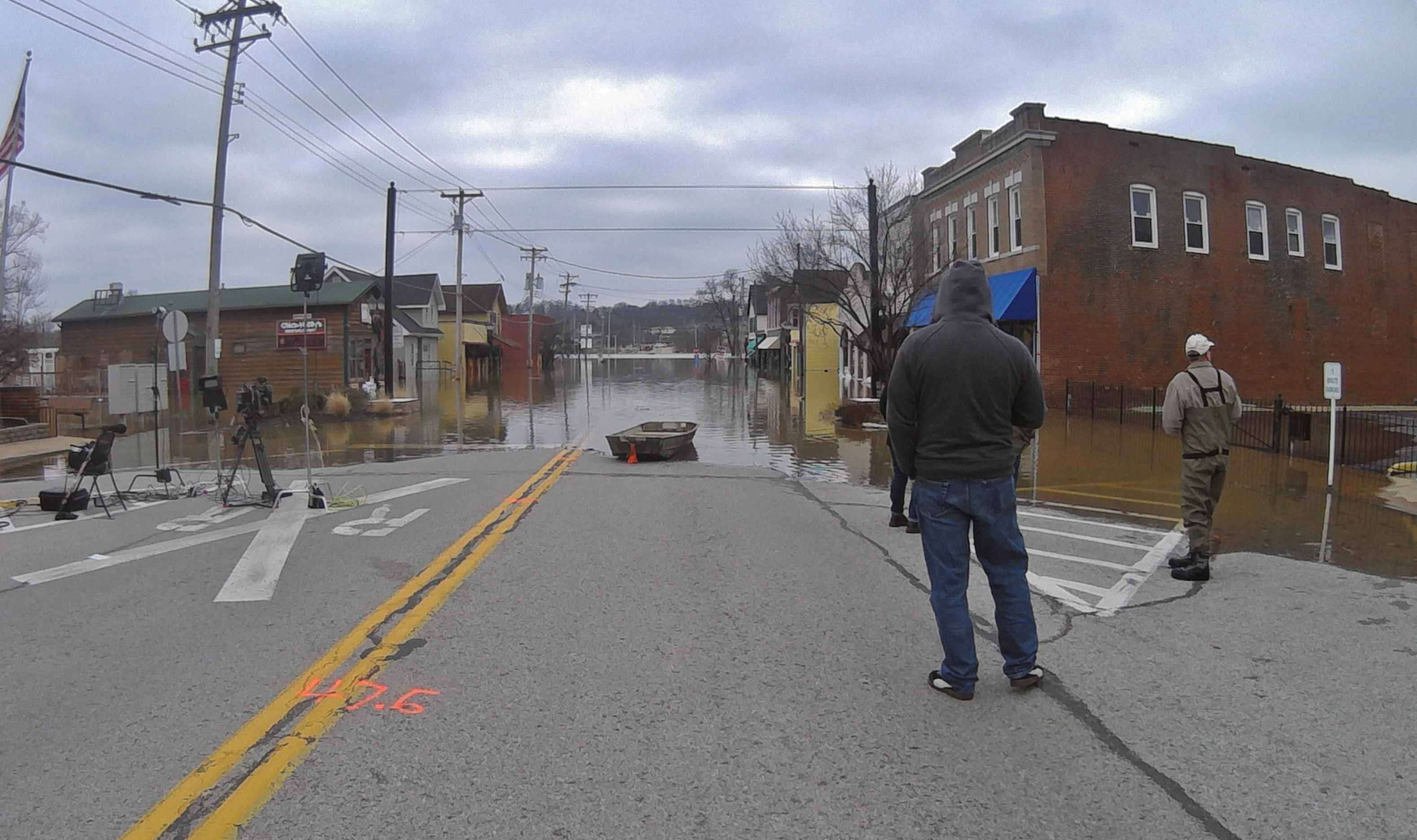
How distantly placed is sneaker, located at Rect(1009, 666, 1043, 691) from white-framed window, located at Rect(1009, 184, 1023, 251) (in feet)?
78.7

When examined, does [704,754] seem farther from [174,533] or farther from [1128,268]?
[1128,268]

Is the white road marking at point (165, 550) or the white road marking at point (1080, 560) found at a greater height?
the white road marking at point (165, 550)

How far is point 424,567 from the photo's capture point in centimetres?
721

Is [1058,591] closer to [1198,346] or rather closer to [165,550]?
[1198,346]

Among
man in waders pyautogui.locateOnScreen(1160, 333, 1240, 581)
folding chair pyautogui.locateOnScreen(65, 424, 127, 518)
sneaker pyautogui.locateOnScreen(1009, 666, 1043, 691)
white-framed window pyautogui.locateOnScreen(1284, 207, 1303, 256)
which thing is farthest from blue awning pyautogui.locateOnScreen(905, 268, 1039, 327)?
sneaker pyautogui.locateOnScreen(1009, 666, 1043, 691)

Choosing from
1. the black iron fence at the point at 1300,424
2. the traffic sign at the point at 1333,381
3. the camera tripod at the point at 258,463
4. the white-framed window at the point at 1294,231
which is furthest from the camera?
the white-framed window at the point at 1294,231

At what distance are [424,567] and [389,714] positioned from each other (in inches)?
123

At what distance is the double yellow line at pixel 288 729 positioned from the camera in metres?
3.27

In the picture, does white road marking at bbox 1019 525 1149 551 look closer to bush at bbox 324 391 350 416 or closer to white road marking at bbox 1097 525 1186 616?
white road marking at bbox 1097 525 1186 616

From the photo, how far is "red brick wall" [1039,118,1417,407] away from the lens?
25.8m

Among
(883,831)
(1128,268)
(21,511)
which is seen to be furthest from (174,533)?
(1128,268)

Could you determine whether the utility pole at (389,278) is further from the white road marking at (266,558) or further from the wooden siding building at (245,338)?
the white road marking at (266,558)

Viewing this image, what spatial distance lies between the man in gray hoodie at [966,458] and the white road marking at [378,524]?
590 centimetres

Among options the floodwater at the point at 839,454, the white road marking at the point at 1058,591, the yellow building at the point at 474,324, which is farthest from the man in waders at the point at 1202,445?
the yellow building at the point at 474,324
